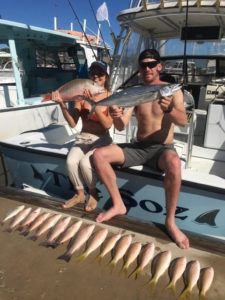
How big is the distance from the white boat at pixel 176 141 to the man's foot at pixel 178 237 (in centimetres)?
20

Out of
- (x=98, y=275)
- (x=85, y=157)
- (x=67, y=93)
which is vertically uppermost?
(x=67, y=93)

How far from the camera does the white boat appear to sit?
2740 millimetres

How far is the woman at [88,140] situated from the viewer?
2.79m

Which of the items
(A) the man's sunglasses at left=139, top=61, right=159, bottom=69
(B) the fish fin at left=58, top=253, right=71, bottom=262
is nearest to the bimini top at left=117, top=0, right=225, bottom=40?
(A) the man's sunglasses at left=139, top=61, right=159, bottom=69

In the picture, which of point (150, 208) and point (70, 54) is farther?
point (70, 54)

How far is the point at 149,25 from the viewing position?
431cm

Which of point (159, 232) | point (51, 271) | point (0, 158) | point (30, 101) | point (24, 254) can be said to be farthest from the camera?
point (30, 101)

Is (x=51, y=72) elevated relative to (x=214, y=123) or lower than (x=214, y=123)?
elevated

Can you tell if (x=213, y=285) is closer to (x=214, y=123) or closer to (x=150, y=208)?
(x=150, y=208)

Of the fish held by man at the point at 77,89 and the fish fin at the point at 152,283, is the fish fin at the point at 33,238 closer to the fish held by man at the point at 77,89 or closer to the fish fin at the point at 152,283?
the fish fin at the point at 152,283

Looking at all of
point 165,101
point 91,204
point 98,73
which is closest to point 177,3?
point 98,73

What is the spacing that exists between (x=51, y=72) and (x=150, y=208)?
7.18 metres

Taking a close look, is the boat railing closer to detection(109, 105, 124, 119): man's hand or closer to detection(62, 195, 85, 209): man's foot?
detection(109, 105, 124, 119): man's hand

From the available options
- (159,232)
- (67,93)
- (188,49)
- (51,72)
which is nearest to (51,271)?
(159,232)
